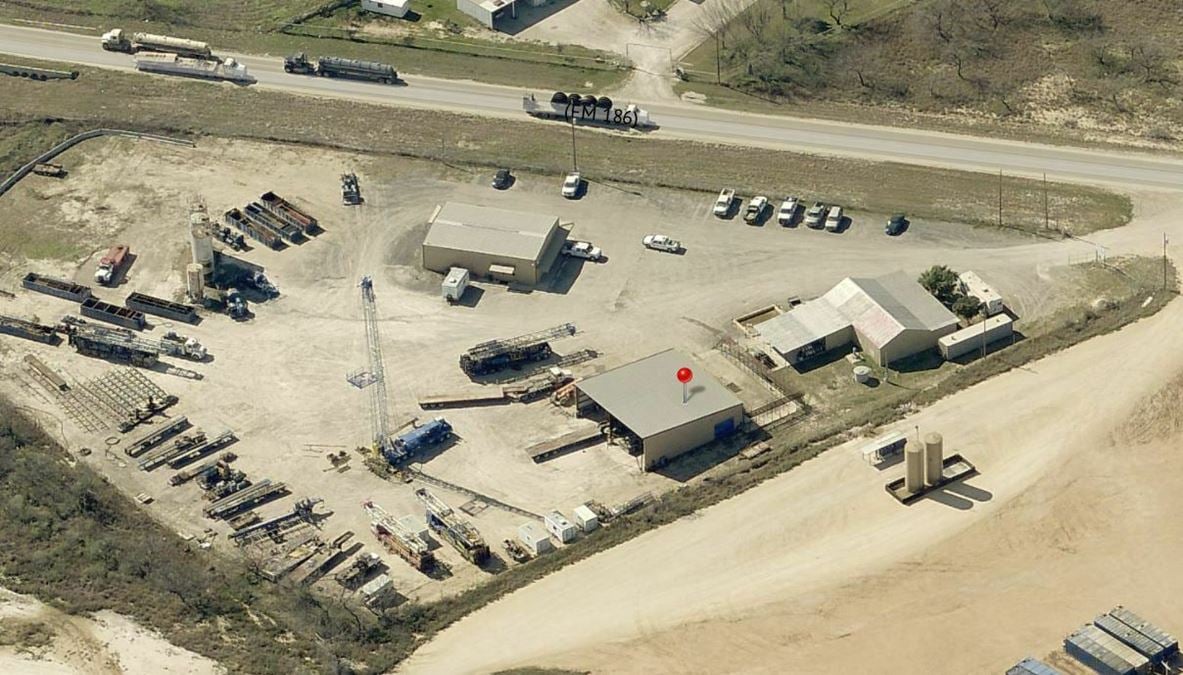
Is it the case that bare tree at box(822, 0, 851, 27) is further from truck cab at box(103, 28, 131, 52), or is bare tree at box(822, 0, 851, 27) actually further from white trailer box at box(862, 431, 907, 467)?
truck cab at box(103, 28, 131, 52)

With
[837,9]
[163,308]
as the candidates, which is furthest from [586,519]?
[837,9]

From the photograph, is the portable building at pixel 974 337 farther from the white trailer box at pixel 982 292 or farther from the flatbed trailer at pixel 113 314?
the flatbed trailer at pixel 113 314

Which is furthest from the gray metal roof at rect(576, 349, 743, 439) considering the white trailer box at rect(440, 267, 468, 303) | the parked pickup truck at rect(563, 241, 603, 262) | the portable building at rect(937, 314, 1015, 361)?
the parked pickup truck at rect(563, 241, 603, 262)

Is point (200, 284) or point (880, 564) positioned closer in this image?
point (880, 564)

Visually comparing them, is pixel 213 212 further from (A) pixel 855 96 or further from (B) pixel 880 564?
(B) pixel 880 564

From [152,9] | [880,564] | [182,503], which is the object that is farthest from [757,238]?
[152,9]

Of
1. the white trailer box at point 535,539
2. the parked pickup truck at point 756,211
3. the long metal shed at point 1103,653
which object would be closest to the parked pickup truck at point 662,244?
the parked pickup truck at point 756,211
